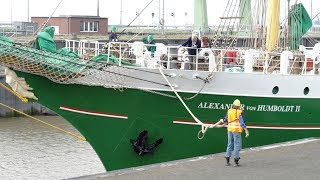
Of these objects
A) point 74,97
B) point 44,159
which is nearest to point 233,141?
point 74,97

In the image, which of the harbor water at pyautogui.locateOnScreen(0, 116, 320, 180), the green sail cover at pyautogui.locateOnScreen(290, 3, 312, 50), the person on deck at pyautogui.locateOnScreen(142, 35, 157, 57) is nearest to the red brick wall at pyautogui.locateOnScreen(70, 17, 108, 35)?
the harbor water at pyautogui.locateOnScreen(0, 116, 320, 180)

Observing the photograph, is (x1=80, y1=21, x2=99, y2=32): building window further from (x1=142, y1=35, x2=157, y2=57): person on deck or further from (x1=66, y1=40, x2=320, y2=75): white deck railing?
(x1=142, y1=35, x2=157, y2=57): person on deck

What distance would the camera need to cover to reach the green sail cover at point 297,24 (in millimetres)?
17172

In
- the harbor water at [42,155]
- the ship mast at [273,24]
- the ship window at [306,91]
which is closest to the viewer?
the ship window at [306,91]

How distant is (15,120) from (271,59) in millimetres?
17016

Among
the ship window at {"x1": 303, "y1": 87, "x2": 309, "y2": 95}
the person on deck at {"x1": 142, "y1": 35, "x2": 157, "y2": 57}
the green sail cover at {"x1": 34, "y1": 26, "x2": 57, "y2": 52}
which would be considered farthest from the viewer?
the person on deck at {"x1": 142, "y1": 35, "x2": 157, "y2": 57}

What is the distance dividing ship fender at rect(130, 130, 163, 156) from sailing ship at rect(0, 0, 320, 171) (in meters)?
0.02

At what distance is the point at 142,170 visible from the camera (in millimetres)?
11078

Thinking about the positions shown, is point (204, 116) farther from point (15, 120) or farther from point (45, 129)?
point (15, 120)

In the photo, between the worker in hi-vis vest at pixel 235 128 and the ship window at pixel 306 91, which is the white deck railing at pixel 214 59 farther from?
the worker in hi-vis vest at pixel 235 128

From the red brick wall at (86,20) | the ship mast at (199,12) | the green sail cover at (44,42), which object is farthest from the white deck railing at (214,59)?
the red brick wall at (86,20)

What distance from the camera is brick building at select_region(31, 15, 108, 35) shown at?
2041 inches

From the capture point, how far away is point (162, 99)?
14.1 meters

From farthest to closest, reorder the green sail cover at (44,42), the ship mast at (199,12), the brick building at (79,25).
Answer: the brick building at (79,25), the ship mast at (199,12), the green sail cover at (44,42)
